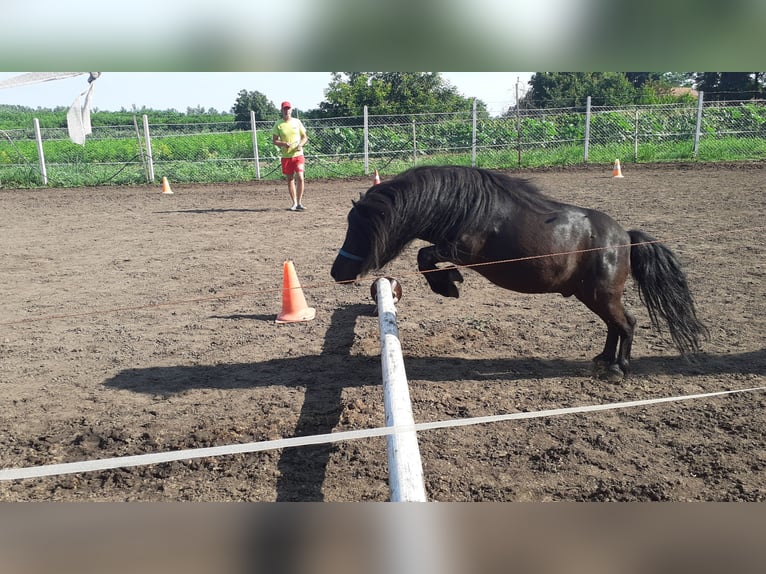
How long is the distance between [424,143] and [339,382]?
700 inches

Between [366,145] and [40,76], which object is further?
[366,145]

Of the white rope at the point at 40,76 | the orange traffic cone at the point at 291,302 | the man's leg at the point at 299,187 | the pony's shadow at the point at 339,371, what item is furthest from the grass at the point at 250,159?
the white rope at the point at 40,76

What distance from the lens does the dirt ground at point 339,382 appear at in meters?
3.14

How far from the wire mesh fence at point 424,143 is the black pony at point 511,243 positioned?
15.9 m

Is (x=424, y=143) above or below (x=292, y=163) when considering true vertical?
above

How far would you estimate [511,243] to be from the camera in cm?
403

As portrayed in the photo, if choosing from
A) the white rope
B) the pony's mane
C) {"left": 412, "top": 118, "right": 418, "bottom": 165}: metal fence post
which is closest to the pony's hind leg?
the pony's mane

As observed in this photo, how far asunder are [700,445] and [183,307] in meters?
4.93

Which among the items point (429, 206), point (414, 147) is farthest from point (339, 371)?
point (414, 147)

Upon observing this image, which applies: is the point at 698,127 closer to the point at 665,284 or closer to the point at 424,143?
the point at 424,143

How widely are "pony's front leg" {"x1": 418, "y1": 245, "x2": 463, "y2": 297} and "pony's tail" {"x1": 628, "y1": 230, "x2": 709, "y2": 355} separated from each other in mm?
1288

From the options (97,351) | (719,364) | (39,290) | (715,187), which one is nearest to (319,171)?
(715,187)

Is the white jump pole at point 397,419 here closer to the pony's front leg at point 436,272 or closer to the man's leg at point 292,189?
the pony's front leg at point 436,272

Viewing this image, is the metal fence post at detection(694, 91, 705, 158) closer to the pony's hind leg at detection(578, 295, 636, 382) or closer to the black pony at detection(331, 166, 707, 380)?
the black pony at detection(331, 166, 707, 380)
